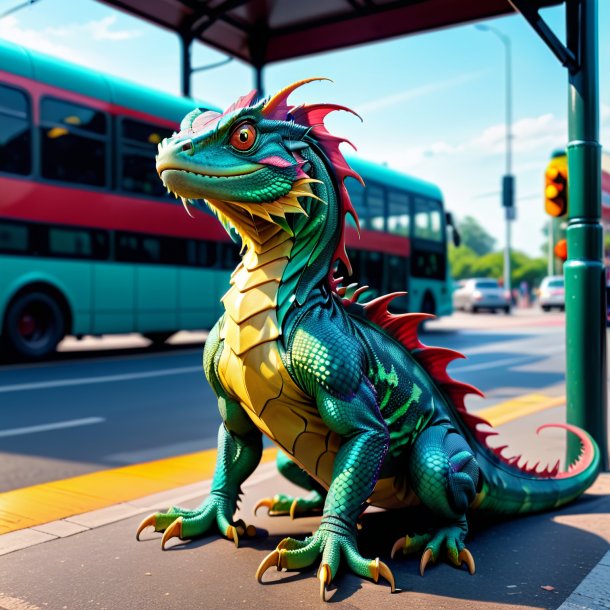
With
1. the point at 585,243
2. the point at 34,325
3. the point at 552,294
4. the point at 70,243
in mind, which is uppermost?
the point at 70,243

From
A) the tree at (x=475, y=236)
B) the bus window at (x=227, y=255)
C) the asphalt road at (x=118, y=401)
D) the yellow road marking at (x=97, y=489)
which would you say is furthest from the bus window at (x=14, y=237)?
the tree at (x=475, y=236)

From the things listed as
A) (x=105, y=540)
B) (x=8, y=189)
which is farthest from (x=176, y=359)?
(x=105, y=540)

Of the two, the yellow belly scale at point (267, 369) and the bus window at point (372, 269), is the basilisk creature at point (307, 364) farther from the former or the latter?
the bus window at point (372, 269)

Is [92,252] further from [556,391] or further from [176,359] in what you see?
[556,391]

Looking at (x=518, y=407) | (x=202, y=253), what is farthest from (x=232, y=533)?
(x=202, y=253)

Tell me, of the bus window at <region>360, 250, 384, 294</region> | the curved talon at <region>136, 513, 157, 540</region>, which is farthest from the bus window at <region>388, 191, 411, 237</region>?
the curved talon at <region>136, 513, 157, 540</region>

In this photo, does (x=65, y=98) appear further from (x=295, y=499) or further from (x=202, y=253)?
(x=295, y=499)

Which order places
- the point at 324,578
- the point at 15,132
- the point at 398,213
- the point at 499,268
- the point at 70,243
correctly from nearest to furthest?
1. the point at 324,578
2. the point at 15,132
3. the point at 70,243
4. the point at 398,213
5. the point at 499,268

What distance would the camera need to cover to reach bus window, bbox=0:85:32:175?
10.1 meters

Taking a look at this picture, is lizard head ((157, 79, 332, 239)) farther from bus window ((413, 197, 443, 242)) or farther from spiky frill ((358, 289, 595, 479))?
bus window ((413, 197, 443, 242))

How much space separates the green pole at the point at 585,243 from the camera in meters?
4.44

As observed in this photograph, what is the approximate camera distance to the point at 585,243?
4.46 metres

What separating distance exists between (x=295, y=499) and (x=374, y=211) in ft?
45.5

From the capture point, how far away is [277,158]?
2631 mm
